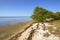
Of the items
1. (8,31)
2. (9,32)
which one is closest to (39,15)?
(8,31)

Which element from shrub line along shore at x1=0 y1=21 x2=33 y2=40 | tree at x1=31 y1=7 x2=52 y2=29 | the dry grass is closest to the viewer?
shrub line along shore at x1=0 y1=21 x2=33 y2=40

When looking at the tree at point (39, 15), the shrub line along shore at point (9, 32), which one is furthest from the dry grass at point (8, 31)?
the tree at point (39, 15)

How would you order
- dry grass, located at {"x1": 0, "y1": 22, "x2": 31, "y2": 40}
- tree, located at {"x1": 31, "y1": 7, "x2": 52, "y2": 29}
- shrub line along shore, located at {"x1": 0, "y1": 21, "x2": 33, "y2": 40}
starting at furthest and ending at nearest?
tree, located at {"x1": 31, "y1": 7, "x2": 52, "y2": 29} < dry grass, located at {"x1": 0, "y1": 22, "x2": 31, "y2": 40} < shrub line along shore, located at {"x1": 0, "y1": 21, "x2": 33, "y2": 40}

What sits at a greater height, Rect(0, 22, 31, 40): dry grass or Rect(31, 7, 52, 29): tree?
Rect(31, 7, 52, 29): tree

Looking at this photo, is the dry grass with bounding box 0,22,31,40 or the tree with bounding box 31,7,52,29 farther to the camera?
the tree with bounding box 31,7,52,29

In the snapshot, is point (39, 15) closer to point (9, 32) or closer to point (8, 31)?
point (8, 31)

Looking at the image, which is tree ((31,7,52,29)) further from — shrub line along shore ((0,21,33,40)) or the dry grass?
the dry grass

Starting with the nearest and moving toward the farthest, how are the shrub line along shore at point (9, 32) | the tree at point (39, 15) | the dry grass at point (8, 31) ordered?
1. the shrub line along shore at point (9, 32)
2. the dry grass at point (8, 31)
3. the tree at point (39, 15)

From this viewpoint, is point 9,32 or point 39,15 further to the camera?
point 39,15

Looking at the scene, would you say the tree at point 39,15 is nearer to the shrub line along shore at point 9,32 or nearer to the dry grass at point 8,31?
A: the shrub line along shore at point 9,32

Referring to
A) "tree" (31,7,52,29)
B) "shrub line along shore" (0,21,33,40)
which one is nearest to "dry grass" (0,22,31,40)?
"shrub line along shore" (0,21,33,40)

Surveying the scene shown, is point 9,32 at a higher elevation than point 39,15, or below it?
below

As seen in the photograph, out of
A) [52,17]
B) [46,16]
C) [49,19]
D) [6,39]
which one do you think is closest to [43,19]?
[46,16]

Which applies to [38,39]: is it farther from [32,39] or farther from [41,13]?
[41,13]
